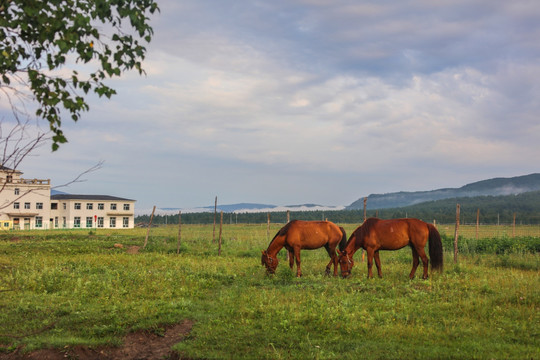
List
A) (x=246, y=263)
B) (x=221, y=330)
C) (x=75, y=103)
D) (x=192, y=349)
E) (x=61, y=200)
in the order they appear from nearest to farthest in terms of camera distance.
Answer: (x=75, y=103) < (x=192, y=349) < (x=221, y=330) < (x=246, y=263) < (x=61, y=200)

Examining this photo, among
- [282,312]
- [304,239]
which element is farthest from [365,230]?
[282,312]

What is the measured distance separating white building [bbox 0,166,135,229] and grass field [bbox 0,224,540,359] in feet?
184

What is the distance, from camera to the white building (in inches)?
2530

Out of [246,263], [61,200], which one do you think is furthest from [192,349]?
[61,200]

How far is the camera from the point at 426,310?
31.0 ft

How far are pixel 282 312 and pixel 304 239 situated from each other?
6.60 m

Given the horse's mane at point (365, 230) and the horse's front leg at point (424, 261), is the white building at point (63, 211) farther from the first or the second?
the horse's front leg at point (424, 261)

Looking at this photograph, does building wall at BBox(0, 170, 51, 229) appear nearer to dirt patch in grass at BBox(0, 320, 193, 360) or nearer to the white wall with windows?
the white wall with windows

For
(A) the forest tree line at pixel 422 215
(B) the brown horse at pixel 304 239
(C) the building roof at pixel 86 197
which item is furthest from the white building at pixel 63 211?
(B) the brown horse at pixel 304 239

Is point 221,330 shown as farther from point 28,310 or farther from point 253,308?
point 28,310

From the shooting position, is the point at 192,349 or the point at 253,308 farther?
the point at 253,308

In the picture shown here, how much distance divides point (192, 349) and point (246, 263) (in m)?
10.7

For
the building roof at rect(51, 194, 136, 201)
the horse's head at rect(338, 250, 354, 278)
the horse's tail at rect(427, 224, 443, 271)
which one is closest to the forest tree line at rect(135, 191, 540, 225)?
the building roof at rect(51, 194, 136, 201)

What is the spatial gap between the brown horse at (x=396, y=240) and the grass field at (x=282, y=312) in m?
0.59
